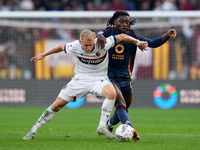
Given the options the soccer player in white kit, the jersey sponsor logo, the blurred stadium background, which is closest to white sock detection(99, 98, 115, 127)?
the soccer player in white kit

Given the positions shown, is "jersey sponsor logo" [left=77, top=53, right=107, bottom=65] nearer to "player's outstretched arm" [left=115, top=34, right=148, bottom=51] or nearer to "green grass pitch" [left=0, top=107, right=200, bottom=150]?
"player's outstretched arm" [left=115, top=34, right=148, bottom=51]

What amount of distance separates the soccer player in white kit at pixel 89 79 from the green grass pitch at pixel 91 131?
352 millimetres

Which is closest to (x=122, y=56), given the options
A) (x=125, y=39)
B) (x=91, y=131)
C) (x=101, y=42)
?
(x=125, y=39)

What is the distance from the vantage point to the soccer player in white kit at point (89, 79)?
25.1 ft

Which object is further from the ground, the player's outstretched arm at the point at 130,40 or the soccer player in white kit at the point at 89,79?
the player's outstretched arm at the point at 130,40

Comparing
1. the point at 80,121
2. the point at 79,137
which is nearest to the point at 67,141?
the point at 79,137

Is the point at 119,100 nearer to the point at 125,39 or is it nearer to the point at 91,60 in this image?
the point at 91,60

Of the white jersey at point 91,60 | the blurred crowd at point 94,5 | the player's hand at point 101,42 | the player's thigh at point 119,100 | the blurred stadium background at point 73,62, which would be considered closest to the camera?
the player's hand at point 101,42

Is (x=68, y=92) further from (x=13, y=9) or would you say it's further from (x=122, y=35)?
(x=13, y=9)

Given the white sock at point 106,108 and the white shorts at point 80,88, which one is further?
the white shorts at point 80,88

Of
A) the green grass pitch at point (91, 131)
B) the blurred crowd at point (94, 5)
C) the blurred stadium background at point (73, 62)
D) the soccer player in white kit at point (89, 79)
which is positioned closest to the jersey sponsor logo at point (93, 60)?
the soccer player in white kit at point (89, 79)

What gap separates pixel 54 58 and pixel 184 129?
7575 millimetres

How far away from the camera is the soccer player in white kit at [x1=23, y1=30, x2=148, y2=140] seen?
25.1ft

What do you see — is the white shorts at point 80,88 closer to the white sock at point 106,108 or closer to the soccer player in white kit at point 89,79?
the soccer player in white kit at point 89,79
